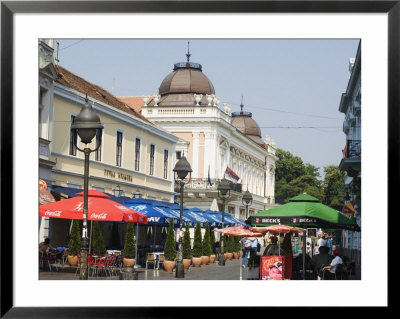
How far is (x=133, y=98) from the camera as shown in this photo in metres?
52.4

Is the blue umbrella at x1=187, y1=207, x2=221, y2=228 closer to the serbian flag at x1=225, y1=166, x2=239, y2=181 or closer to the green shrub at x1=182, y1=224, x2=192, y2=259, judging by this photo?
the green shrub at x1=182, y1=224, x2=192, y2=259

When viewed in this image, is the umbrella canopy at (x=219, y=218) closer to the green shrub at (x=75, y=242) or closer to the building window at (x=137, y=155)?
the building window at (x=137, y=155)

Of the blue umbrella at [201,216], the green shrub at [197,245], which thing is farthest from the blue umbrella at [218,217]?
the green shrub at [197,245]

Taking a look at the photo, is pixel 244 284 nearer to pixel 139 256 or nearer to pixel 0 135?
pixel 0 135

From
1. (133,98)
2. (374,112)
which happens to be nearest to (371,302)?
(374,112)

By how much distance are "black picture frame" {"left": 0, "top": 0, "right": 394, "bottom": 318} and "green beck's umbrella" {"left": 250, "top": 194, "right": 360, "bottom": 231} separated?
5570mm

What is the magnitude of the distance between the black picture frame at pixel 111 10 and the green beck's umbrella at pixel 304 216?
5570mm

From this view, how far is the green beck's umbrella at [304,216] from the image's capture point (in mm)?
16328

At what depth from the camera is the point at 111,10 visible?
35.8 ft

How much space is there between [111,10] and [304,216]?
735 centimetres

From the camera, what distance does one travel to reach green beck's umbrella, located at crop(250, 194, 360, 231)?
16328 millimetres

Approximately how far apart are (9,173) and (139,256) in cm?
1880

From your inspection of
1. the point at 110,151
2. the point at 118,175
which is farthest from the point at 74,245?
the point at 118,175

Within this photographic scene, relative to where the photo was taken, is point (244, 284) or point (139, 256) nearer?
point (244, 284)
